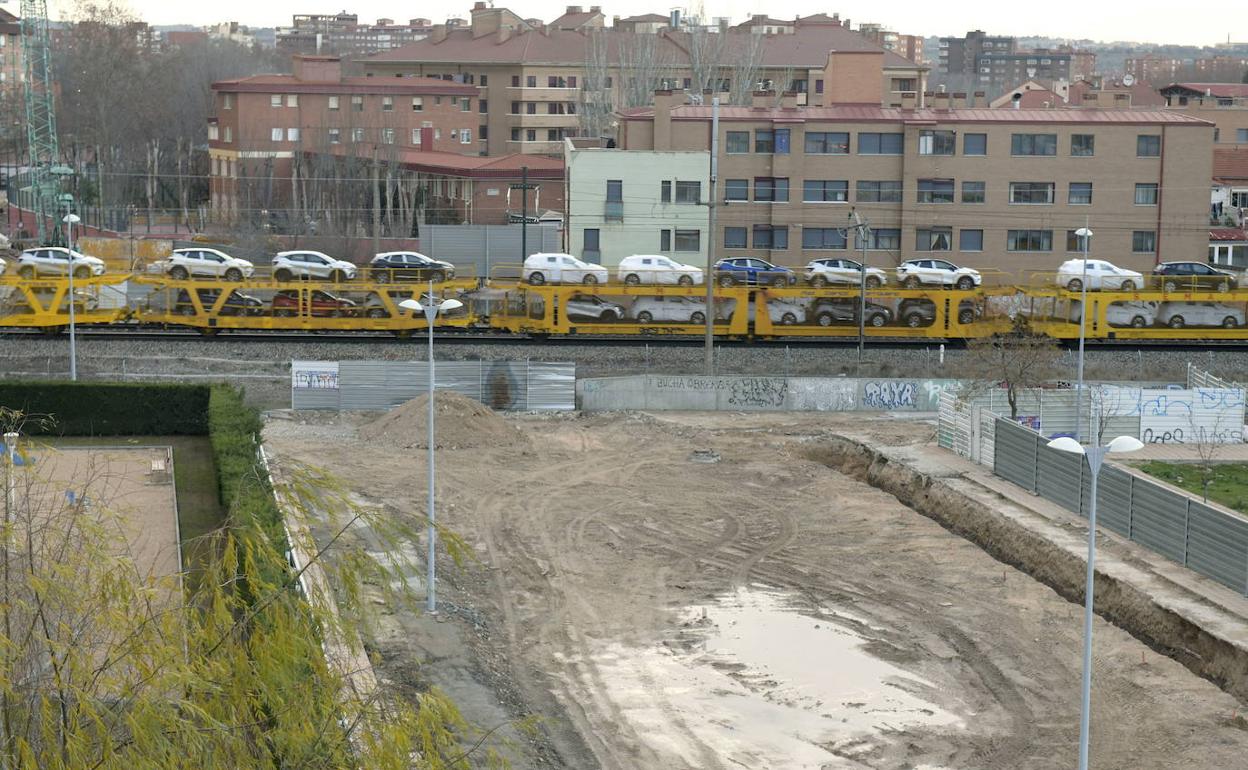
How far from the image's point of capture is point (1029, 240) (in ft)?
227

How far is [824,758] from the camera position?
828 inches

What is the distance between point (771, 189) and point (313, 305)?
79.7ft

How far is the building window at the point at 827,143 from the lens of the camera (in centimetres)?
6900

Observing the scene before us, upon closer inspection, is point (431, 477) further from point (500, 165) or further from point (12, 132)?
point (12, 132)

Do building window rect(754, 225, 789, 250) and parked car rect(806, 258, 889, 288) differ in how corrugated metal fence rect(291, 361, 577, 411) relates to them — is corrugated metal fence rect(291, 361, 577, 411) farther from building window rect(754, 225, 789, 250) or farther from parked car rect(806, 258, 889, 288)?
building window rect(754, 225, 789, 250)

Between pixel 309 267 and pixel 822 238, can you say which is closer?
pixel 309 267

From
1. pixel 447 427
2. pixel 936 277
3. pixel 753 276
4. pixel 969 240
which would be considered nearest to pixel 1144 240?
pixel 969 240

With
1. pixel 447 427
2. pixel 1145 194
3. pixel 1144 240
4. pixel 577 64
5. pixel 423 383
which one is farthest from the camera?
pixel 577 64

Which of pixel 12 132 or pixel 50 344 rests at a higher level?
pixel 12 132

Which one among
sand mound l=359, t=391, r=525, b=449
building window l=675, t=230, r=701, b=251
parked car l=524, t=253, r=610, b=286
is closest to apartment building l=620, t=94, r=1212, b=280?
building window l=675, t=230, r=701, b=251

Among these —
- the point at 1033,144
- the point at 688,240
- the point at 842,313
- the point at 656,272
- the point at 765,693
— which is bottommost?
the point at 765,693

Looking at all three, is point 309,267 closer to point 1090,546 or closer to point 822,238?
point 822,238

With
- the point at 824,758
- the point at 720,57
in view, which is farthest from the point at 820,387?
the point at 720,57

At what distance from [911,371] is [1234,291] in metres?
12.7
